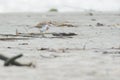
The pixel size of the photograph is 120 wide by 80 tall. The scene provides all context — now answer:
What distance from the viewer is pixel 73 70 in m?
11.0

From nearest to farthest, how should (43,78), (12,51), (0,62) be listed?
1. (43,78)
2. (0,62)
3. (12,51)

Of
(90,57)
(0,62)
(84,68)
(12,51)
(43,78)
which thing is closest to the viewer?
(43,78)

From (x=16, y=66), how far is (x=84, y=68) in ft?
5.32

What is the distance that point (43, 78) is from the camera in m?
9.89

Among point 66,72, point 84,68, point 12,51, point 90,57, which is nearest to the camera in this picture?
point 66,72

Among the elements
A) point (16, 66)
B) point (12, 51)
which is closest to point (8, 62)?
point (16, 66)

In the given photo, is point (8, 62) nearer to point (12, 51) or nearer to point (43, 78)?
point (43, 78)

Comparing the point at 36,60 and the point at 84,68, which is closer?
the point at 84,68

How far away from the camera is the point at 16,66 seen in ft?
38.0

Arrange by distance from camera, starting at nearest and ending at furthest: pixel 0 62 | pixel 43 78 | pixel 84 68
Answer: pixel 43 78 → pixel 84 68 → pixel 0 62

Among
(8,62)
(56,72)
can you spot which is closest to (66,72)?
(56,72)

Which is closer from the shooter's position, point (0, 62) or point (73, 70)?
point (73, 70)

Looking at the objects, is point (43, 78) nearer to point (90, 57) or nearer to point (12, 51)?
point (90, 57)

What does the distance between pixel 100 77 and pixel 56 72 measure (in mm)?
1174
